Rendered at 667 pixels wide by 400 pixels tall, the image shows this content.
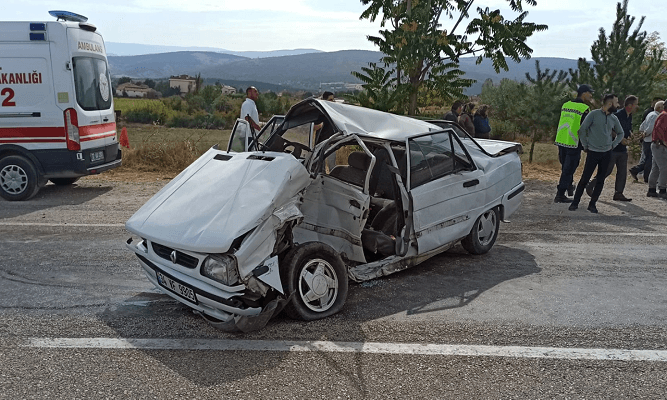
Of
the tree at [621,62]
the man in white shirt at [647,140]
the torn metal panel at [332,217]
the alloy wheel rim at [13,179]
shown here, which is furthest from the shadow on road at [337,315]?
the tree at [621,62]

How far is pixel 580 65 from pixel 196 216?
50.8ft

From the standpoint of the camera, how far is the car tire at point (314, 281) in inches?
191

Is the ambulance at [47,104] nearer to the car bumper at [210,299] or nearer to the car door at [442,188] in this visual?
the car bumper at [210,299]

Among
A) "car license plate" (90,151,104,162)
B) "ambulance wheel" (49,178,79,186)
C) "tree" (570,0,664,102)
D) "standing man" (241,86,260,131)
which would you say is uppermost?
"tree" (570,0,664,102)

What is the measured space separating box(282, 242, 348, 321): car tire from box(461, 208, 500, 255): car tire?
224cm

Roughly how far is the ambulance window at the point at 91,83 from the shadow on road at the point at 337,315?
629 cm

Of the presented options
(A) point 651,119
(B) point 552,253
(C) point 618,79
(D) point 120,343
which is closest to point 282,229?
(D) point 120,343

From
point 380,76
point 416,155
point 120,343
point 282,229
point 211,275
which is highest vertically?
point 380,76

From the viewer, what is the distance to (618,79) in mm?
16562

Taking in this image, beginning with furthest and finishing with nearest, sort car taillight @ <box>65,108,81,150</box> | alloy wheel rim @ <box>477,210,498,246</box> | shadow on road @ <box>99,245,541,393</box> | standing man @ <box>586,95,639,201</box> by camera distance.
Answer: standing man @ <box>586,95,639,201</box>
car taillight @ <box>65,108,81,150</box>
alloy wheel rim @ <box>477,210,498,246</box>
shadow on road @ <box>99,245,541,393</box>

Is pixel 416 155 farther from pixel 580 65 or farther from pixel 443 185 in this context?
pixel 580 65

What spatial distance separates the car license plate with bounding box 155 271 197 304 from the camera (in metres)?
4.64

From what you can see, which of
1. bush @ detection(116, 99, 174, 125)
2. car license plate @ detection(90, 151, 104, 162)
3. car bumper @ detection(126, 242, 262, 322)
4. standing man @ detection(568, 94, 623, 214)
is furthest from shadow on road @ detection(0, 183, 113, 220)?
bush @ detection(116, 99, 174, 125)

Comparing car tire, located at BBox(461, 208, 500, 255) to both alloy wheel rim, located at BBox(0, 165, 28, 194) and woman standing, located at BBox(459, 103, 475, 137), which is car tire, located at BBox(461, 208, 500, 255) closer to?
woman standing, located at BBox(459, 103, 475, 137)
